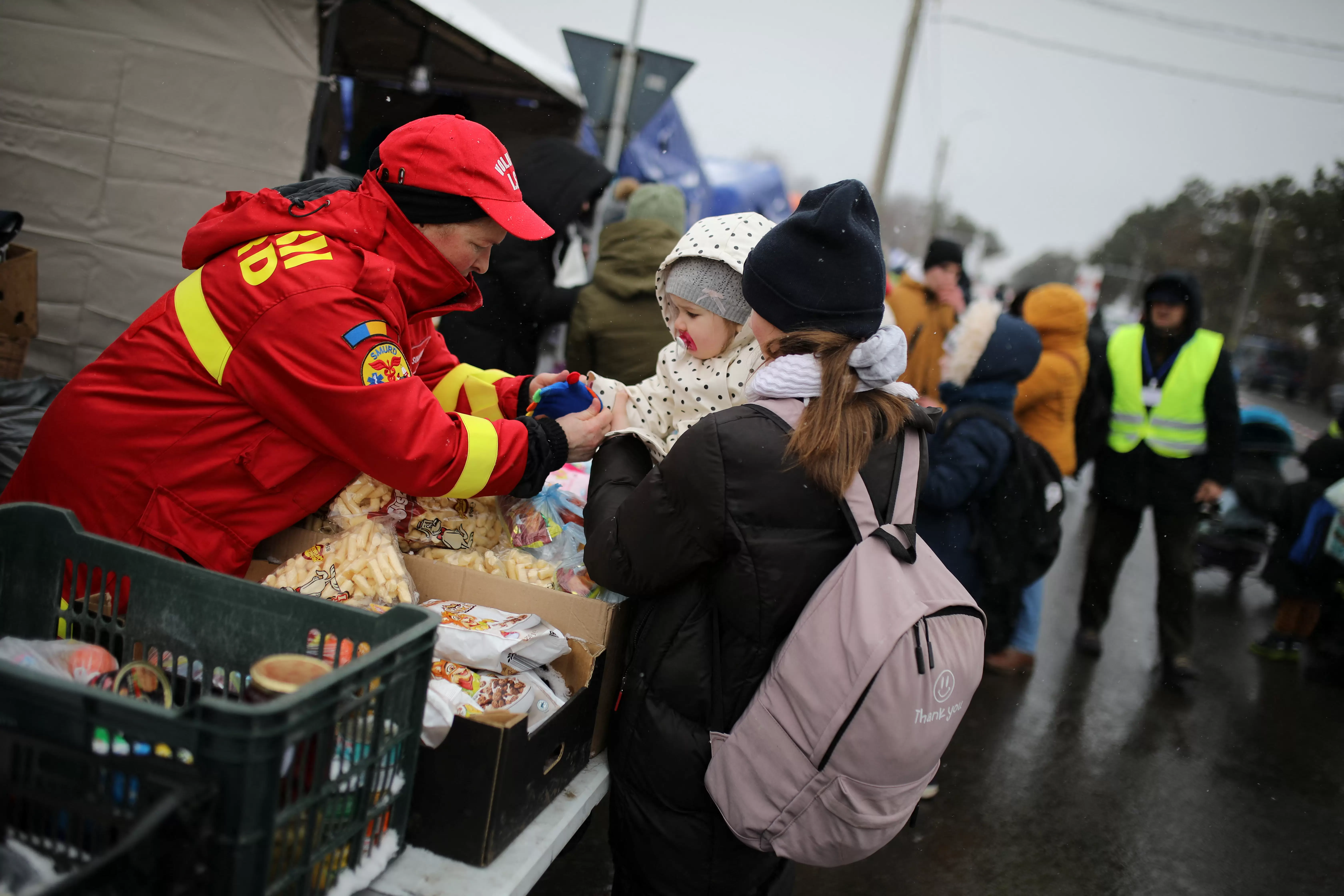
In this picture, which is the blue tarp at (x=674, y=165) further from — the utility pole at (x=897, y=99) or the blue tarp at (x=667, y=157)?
Answer: the utility pole at (x=897, y=99)

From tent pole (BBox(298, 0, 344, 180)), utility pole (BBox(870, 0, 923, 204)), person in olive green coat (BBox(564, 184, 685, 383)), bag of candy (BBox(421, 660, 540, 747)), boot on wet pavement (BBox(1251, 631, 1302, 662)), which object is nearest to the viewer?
bag of candy (BBox(421, 660, 540, 747))

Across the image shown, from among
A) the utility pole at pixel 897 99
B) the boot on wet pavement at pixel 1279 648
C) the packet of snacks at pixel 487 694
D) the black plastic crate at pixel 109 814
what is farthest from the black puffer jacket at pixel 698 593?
the utility pole at pixel 897 99

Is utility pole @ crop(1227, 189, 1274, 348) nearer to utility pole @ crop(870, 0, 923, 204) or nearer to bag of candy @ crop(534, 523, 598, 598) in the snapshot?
utility pole @ crop(870, 0, 923, 204)

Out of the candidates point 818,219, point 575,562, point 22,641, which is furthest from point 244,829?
point 818,219

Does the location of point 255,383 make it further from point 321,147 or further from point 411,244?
point 321,147

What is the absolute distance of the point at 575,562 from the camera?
2150mm

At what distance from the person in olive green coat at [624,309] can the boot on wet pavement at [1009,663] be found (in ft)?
8.49

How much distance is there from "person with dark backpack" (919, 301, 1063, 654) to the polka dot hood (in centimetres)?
187

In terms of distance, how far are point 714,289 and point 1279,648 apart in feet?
20.0

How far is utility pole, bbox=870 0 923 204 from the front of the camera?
49.5 ft

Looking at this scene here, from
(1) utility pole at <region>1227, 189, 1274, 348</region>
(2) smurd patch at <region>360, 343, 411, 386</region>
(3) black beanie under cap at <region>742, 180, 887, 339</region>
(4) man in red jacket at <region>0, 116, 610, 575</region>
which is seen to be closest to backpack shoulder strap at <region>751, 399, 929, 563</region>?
(3) black beanie under cap at <region>742, 180, 887, 339</region>

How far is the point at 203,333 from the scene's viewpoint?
184 centimetres

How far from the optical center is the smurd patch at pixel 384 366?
1.79 meters

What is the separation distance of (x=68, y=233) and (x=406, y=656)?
4.66 metres
